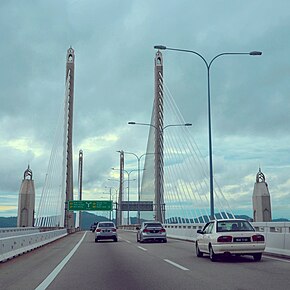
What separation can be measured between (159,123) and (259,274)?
37.5 m

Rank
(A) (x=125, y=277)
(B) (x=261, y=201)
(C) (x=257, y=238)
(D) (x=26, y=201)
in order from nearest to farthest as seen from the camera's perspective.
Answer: (A) (x=125, y=277)
(C) (x=257, y=238)
(B) (x=261, y=201)
(D) (x=26, y=201)

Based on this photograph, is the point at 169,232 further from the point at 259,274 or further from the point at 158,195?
the point at 259,274

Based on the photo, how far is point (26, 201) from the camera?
52.7 meters

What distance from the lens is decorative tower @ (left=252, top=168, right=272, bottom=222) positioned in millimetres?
44938

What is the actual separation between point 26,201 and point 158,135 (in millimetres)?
16331

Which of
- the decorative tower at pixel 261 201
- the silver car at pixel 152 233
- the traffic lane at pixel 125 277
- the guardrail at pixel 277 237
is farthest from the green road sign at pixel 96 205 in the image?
the traffic lane at pixel 125 277

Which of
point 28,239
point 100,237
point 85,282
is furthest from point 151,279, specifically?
point 100,237

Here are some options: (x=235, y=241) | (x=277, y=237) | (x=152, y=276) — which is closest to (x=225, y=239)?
(x=235, y=241)

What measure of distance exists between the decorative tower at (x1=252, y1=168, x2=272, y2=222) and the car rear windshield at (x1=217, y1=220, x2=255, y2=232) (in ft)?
96.9

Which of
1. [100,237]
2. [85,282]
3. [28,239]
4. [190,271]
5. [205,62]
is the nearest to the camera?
[85,282]

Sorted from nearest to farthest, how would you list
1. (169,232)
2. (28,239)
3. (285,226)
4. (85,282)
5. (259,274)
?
(85,282) → (259,274) → (285,226) → (28,239) → (169,232)

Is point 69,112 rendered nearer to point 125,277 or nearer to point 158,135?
point 158,135

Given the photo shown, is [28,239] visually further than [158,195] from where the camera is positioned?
No

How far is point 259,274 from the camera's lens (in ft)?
38.6
